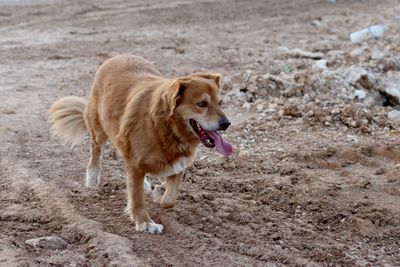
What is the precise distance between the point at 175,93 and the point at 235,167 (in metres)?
2.31

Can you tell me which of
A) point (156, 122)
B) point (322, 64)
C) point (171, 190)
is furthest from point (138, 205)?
point (322, 64)

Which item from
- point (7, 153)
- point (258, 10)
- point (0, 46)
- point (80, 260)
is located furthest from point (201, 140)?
point (258, 10)

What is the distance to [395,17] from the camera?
18922 mm

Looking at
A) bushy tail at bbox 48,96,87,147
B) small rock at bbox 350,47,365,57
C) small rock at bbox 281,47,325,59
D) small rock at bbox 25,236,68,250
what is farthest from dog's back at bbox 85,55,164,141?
small rock at bbox 281,47,325,59

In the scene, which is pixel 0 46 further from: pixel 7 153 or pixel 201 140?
pixel 201 140

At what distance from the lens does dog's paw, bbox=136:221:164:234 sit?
6.27 m

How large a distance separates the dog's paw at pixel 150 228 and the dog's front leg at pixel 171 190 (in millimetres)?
353

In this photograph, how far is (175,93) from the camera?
5887mm

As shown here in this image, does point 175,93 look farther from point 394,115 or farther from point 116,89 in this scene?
point 394,115

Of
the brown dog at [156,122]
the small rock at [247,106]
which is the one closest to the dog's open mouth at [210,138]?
the brown dog at [156,122]

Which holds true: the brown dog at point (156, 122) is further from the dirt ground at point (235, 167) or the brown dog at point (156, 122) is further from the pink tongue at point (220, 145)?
the dirt ground at point (235, 167)

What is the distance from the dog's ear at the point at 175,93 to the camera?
19.3 ft

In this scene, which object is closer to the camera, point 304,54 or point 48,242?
point 48,242

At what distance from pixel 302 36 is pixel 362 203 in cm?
958
